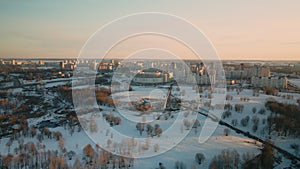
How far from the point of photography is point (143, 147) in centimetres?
327

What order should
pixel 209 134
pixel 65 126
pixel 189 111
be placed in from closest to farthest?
pixel 209 134 < pixel 65 126 < pixel 189 111

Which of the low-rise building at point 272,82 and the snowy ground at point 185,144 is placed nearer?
the snowy ground at point 185,144

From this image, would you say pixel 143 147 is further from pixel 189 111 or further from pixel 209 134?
pixel 189 111

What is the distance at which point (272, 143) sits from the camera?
12.0ft

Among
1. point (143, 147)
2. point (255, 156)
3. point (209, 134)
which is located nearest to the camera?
point (255, 156)

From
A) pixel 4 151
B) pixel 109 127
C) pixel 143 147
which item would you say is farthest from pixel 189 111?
pixel 4 151

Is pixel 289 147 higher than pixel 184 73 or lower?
lower

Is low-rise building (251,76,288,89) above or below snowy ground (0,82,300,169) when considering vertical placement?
above

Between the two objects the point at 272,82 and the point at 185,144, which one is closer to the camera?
the point at 185,144

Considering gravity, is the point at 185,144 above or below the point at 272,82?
below

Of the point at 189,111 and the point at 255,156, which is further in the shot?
the point at 189,111

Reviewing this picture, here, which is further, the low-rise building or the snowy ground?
the low-rise building

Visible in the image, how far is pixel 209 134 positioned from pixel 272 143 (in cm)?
88

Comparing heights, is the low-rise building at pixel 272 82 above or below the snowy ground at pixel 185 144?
above
